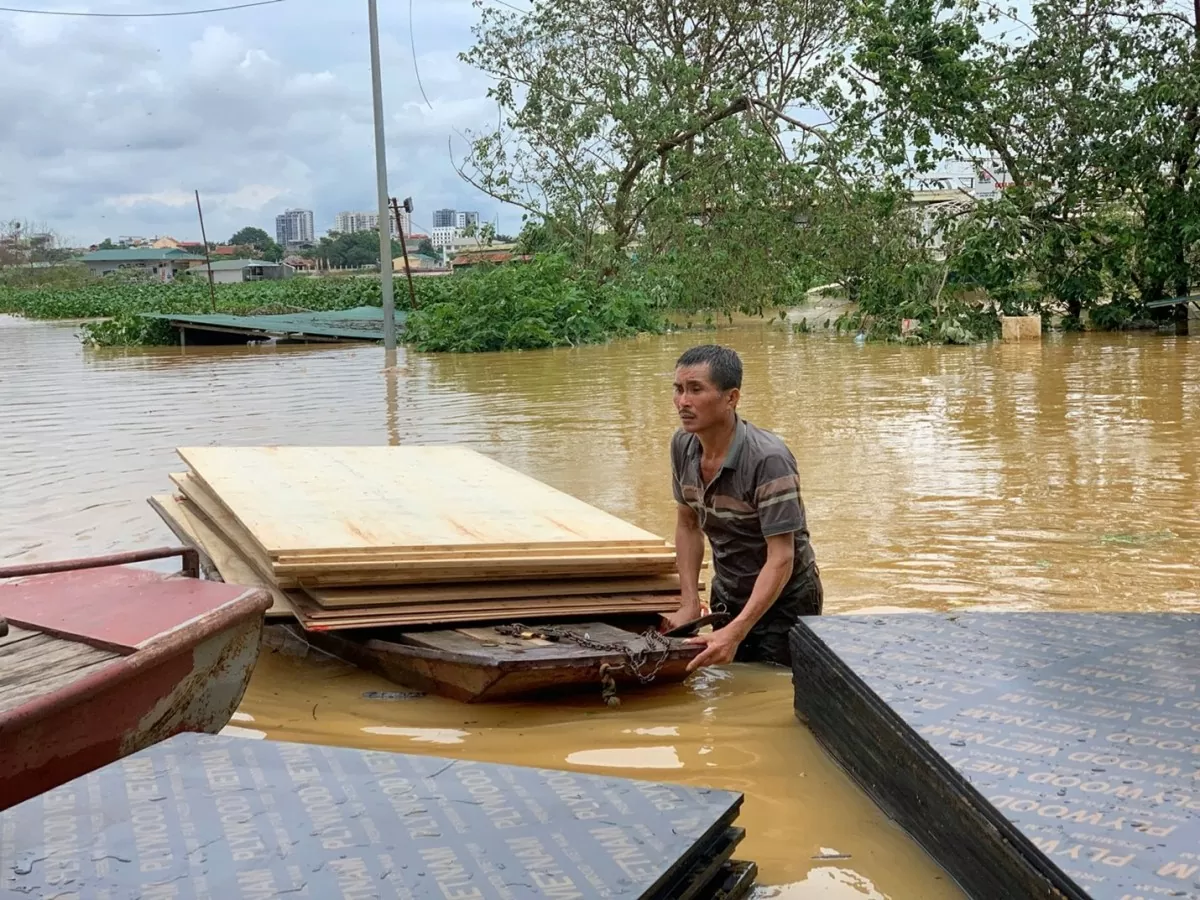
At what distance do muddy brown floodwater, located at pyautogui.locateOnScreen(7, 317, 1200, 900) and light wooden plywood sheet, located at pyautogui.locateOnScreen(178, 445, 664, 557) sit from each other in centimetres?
58

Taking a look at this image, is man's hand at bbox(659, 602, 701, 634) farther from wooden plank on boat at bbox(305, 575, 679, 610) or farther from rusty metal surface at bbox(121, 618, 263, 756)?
rusty metal surface at bbox(121, 618, 263, 756)

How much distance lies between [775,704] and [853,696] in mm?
929

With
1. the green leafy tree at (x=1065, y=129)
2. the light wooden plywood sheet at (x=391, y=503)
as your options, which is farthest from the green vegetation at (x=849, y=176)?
the light wooden plywood sheet at (x=391, y=503)

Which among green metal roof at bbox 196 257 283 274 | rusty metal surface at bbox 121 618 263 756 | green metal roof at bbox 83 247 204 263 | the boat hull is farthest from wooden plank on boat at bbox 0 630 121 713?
green metal roof at bbox 83 247 204 263

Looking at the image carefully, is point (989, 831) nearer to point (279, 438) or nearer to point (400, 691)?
point (400, 691)

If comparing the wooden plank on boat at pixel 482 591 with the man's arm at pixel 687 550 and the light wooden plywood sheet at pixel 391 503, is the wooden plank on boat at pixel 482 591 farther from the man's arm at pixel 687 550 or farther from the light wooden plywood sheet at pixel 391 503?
the light wooden plywood sheet at pixel 391 503

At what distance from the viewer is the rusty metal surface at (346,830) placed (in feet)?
6.57

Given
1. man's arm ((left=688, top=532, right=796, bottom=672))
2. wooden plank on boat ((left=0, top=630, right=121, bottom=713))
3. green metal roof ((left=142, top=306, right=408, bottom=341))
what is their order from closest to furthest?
wooden plank on boat ((left=0, top=630, right=121, bottom=713)), man's arm ((left=688, top=532, right=796, bottom=672)), green metal roof ((left=142, top=306, right=408, bottom=341))

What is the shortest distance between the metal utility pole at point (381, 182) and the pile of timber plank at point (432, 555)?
15.0m

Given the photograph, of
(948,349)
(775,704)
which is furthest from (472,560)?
(948,349)

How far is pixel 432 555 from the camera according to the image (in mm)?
4387

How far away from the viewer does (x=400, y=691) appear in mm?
4531

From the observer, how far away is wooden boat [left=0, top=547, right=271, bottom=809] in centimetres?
303

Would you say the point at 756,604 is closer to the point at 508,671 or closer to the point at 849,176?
the point at 508,671
